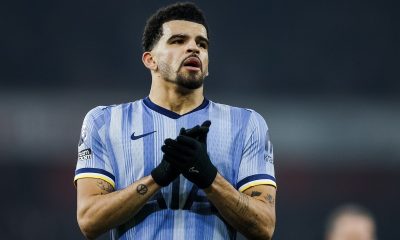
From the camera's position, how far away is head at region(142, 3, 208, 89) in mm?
3793

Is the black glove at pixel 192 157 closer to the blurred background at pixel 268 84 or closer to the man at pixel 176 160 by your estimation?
the man at pixel 176 160

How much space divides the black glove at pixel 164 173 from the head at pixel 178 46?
0.52 meters

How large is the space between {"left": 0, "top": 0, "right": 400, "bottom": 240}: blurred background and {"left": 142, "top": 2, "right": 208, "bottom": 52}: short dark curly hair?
633 cm

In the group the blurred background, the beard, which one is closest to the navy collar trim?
the beard

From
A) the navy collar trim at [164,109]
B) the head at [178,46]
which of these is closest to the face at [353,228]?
the navy collar trim at [164,109]

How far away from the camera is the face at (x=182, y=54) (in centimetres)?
379

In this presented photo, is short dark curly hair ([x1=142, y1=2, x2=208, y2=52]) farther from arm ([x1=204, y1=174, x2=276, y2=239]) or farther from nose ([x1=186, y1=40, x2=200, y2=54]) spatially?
arm ([x1=204, y1=174, x2=276, y2=239])

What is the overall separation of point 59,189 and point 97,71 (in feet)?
5.60

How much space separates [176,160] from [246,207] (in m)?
0.41

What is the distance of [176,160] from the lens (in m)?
3.30

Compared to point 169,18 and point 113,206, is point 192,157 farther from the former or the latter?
point 169,18

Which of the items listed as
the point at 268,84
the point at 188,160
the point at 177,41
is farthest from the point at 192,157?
the point at 268,84

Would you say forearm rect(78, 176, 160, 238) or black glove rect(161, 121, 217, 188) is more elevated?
black glove rect(161, 121, 217, 188)

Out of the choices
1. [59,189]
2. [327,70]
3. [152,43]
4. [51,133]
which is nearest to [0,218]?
[59,189]
